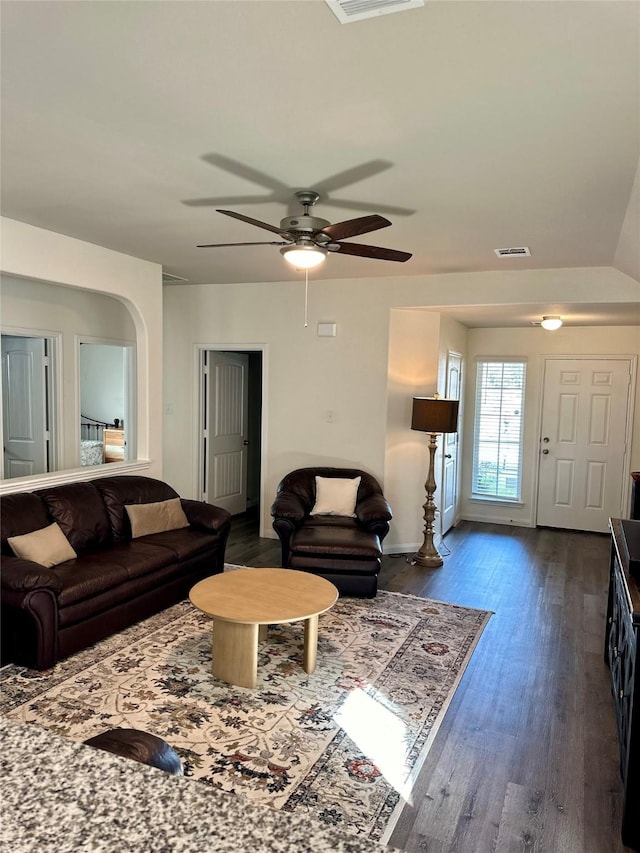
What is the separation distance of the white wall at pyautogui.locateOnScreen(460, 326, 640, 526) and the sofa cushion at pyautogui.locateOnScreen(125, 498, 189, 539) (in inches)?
156

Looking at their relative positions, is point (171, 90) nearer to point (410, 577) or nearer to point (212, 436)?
point (410, 577)

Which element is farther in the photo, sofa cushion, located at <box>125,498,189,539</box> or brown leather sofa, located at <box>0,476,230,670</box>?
sofa cushion, located at <box>125,498,189,539</box>

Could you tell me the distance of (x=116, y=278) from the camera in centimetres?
483

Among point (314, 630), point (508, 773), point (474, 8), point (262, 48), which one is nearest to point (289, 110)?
point (262, 48)

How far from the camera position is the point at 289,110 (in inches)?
86.7

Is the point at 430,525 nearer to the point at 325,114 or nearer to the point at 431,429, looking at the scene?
the point at 431,429

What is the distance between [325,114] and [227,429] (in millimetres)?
5224

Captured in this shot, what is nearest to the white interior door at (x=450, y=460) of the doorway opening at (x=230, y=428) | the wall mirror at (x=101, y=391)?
the doorway opening at (x=230, y=428)

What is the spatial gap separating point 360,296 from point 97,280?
94.9 inches

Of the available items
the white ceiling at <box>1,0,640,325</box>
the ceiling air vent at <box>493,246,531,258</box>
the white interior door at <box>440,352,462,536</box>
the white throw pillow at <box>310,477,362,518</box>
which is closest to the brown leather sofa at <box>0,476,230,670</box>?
the white throw pillow at <box>310,477,362,518</box>

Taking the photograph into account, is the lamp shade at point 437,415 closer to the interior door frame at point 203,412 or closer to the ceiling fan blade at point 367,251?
the interior door frame at point 203,412

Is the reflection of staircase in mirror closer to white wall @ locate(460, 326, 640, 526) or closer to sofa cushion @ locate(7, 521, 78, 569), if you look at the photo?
sofa cushion @ locate(7, 521, 78, 569)

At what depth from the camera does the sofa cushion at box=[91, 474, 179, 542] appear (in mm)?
4484

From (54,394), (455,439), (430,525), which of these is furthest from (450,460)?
(54,394)
